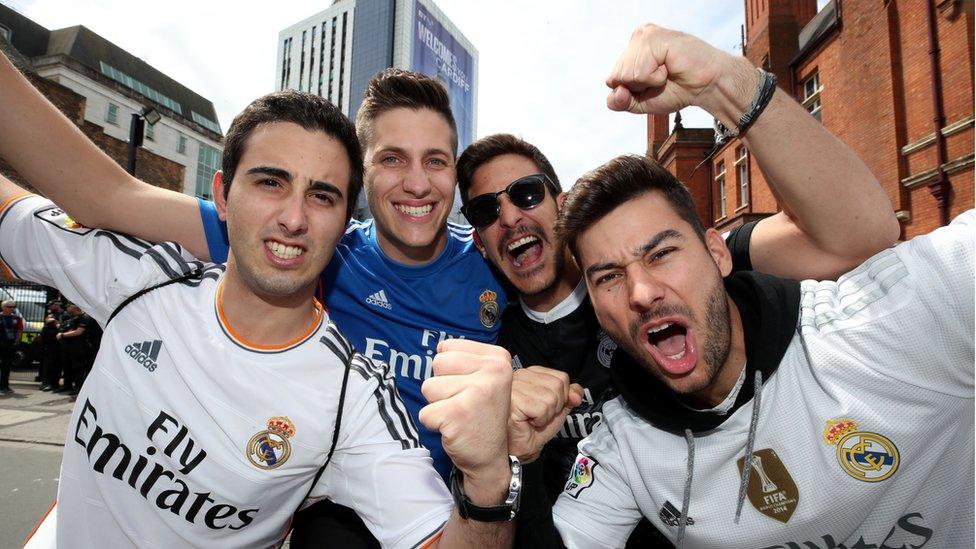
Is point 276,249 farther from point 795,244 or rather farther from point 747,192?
point 747,192

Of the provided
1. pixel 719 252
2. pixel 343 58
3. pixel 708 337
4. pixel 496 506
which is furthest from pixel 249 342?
pixel 343 58

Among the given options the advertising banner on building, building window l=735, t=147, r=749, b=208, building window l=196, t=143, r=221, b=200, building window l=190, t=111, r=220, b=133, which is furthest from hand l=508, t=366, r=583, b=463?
building window l=190, t=111, r=220, b=133

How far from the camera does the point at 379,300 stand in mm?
2941

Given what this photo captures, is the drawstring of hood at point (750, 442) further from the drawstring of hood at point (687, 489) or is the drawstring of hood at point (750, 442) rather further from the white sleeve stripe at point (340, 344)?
the white sleeve stripe at point (340, 344)

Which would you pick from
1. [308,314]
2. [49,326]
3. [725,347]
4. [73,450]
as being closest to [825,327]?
[725,347]

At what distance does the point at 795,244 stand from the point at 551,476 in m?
1.86

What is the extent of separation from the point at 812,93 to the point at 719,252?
17.2 m

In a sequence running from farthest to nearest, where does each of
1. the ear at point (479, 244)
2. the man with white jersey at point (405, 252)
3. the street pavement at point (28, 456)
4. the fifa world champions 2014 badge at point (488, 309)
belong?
the street pavement at point (28, 456)
the ear at point (479, 244)
the fifa world champions 2014 badge at point (488, 309)
the man with white jersey at point (405, 252)

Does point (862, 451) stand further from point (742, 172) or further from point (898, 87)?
point (742, 172)

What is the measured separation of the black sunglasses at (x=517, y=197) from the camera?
312 centimetres

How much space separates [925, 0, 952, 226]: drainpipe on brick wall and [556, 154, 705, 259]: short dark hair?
1127cm

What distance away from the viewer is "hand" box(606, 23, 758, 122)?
74.7 inches

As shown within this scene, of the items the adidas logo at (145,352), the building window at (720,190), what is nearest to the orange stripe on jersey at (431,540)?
the adidas logo at (145,352)

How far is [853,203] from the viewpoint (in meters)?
1.94
